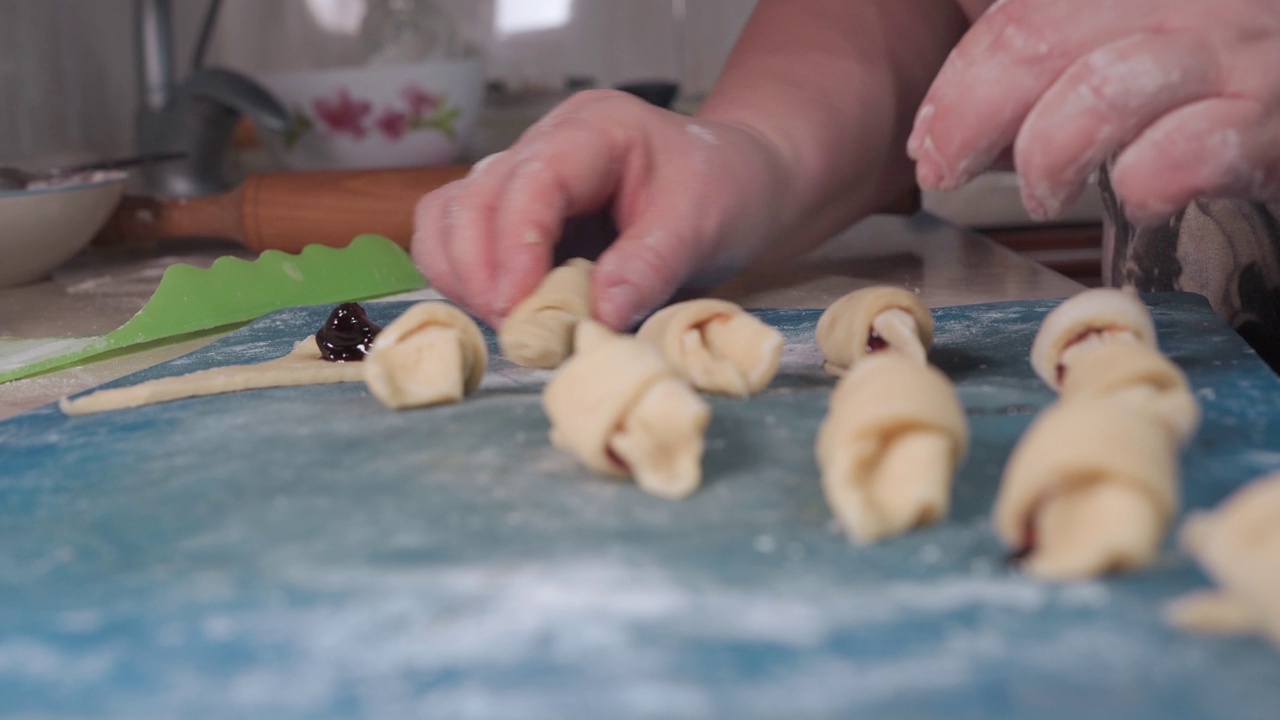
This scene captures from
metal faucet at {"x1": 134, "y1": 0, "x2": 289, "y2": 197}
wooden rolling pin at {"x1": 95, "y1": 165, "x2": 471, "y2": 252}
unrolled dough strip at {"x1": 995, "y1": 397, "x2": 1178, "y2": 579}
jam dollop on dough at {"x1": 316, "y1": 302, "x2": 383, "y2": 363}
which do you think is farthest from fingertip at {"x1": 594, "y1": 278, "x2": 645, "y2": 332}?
metal faucet at {"x1": 134, "y1": 0, "x2": 289, "y2": 197}

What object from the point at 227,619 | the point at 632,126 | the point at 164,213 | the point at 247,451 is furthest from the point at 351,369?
the point at 164,213

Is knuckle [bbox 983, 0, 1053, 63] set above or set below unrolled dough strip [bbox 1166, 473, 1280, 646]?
above

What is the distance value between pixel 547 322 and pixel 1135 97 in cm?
47

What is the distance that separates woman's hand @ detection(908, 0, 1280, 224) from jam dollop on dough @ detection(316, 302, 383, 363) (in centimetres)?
53

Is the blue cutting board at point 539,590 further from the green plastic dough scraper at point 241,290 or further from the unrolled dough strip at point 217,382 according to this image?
the green plastic dough scraper at point 241,290

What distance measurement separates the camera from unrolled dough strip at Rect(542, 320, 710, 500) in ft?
2.32

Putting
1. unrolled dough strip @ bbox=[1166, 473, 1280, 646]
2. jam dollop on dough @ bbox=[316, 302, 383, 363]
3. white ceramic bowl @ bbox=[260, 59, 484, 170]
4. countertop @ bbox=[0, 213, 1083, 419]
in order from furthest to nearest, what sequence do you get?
white ceramic bowl @ bbox=[260, 59, 484, 170]
countertop @ bbox=[0, 213, 1083, 419]
jam dollop on dough @ bbox=[316, 302, 383, 363]
unrolled dough strip @ bbox=[1166, 473, 1280, 646]

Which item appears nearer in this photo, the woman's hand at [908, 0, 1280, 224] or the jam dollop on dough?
the woman's hand at [908, 0, 1280, 224]

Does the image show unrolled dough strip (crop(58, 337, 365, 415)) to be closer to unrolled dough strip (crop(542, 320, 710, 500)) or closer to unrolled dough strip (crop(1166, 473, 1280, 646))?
unrolled dough strip (crop(542, 320, 710, 500))

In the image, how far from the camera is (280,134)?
7.52ft

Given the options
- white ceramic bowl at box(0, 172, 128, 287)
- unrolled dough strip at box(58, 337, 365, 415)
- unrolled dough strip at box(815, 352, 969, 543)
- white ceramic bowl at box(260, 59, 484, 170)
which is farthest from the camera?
white ceramic bowl at box(260, 59, 484, 170)

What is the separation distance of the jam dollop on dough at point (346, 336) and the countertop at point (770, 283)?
0.71ft

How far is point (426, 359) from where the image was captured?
91cm

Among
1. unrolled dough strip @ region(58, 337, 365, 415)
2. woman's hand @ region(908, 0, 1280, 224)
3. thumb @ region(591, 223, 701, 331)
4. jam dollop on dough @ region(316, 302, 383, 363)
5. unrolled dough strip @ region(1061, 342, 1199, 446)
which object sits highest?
woman's hand @ region(908, 0, 1280, 224)
